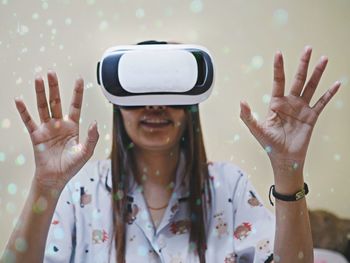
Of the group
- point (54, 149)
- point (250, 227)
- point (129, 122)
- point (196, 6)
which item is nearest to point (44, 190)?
point (54, 149)

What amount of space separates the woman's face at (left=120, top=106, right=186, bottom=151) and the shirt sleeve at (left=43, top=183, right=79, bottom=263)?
0.11m

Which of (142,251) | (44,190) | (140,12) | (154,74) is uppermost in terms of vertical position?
(140,12)

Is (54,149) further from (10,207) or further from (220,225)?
(10,207)

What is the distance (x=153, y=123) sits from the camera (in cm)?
62

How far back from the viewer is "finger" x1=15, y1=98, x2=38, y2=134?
0.51 m

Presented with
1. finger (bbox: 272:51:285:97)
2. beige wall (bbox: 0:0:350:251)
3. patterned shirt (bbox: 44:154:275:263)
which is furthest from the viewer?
beige wall (bbox: 0:0:350:251)

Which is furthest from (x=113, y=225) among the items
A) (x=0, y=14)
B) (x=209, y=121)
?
(x=0, y=14)

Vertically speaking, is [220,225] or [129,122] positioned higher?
[129,122]

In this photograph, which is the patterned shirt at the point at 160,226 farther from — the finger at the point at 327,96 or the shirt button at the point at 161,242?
the finger at the point at 327,96

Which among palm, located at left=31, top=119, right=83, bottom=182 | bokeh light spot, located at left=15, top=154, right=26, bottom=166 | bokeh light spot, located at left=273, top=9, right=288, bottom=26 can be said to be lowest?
bokeh light spot, located at left=15, top=154, right=26, bottom=166

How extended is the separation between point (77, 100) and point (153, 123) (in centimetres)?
13

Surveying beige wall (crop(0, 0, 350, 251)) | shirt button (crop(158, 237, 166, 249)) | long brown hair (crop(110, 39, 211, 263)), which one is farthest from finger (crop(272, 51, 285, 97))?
beige wall (crop(0, 0, 350, 251))

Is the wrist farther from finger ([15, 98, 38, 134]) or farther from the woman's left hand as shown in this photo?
the woman's left hand

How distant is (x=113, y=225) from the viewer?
2.06ft
